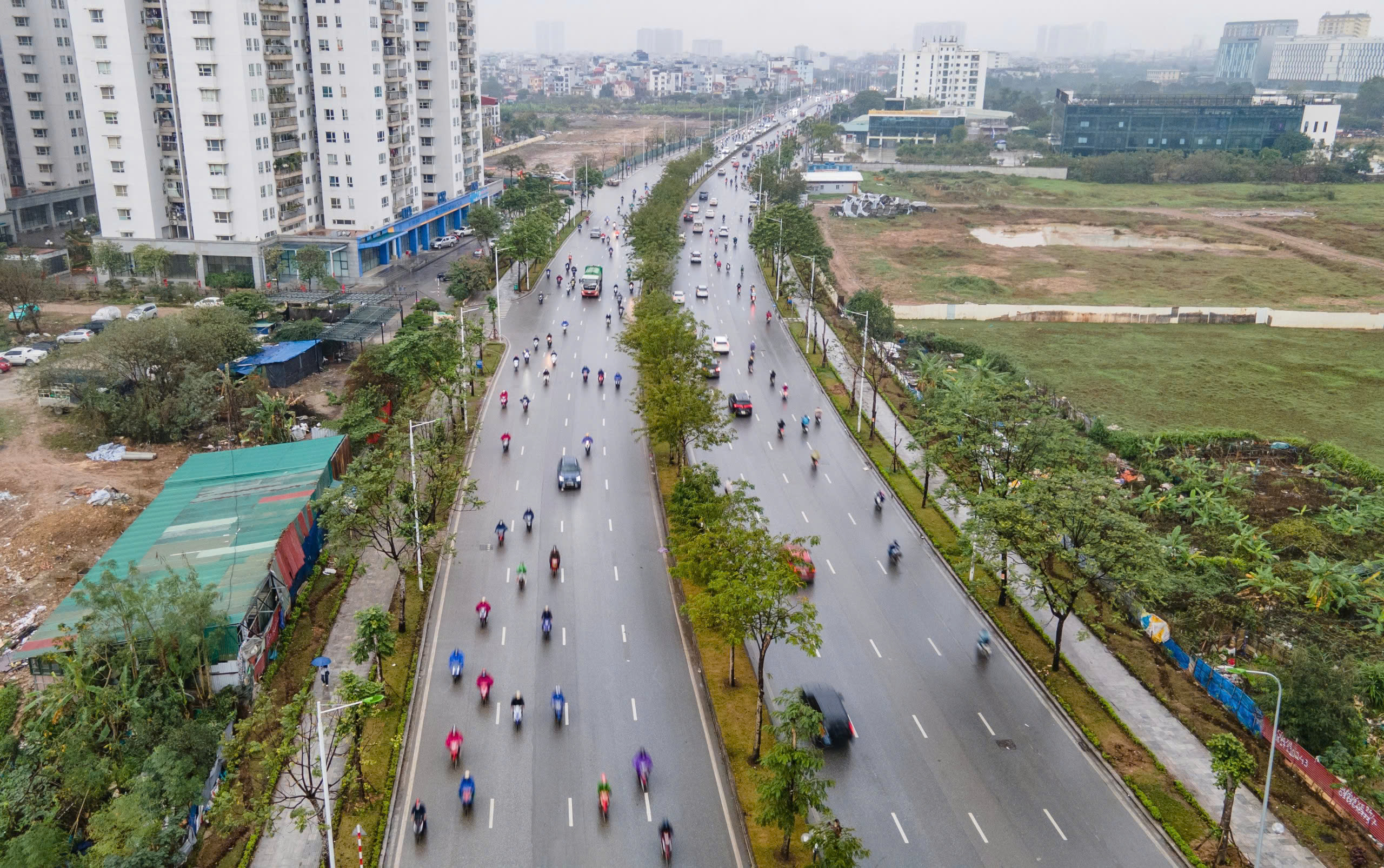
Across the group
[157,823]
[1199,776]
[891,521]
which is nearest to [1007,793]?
[1199,776]

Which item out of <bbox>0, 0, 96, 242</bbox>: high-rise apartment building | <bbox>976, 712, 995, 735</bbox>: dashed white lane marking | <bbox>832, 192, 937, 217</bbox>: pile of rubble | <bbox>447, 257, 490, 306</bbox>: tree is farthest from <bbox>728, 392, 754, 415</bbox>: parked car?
<bbox>832, 192, 937, 217</bbox>: pile of rubble

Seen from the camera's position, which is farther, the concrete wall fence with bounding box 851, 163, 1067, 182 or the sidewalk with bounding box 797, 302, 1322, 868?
the concrete wall fence with bounding box 851, 163, 1067, 182

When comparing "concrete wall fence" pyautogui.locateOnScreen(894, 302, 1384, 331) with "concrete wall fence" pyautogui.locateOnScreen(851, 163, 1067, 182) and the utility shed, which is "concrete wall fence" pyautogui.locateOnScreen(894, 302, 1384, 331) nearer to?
the utility shed

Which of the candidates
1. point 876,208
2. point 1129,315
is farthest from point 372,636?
point 876,208

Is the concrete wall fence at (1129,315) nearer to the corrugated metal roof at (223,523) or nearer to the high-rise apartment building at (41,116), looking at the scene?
the corrugated metal roof at (223,523)

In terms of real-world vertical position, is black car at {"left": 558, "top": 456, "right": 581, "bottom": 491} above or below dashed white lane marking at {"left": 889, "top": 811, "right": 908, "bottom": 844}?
above

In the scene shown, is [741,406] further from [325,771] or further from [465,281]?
[325,771]

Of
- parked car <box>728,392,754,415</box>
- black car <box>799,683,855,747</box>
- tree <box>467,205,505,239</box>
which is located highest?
tree <box>467,205,505,239</box>
